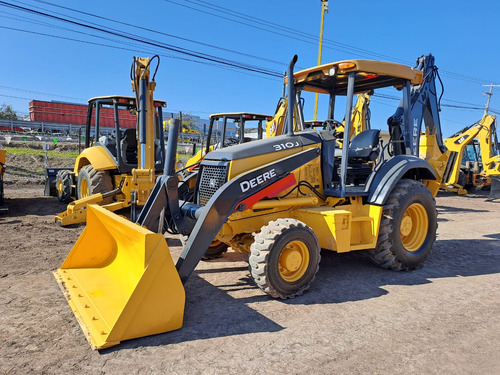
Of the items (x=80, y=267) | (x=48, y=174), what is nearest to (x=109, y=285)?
(x=80, y=267)

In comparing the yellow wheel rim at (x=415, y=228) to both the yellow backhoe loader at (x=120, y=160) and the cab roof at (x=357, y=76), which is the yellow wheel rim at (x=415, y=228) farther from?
the yellow backhoe loader at (x=120, y=160)

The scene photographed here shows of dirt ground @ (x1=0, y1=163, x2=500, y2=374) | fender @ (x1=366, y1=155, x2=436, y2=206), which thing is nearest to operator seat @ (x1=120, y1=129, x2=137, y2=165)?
dirt ground @ (x1=0, y1=163, x2=500, y2=374)

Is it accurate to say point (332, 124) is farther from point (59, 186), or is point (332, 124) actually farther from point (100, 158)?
point (59, 186)

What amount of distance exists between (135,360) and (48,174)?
905 cm

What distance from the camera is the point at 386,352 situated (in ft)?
10.3

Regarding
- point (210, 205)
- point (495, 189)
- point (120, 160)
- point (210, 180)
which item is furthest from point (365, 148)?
point (495, 189)

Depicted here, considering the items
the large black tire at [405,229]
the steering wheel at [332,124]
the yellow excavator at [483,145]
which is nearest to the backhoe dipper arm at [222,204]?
the steering wheel at [332,124]

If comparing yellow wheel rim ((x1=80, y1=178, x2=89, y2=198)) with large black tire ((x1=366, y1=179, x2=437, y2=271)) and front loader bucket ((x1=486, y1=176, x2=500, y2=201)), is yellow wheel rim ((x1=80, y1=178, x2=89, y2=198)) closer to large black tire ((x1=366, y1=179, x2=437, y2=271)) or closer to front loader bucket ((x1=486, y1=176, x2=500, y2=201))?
large black tire ((x1=366, y1=179, x2=437, y2=271))

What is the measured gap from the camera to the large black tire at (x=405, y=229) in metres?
4.99

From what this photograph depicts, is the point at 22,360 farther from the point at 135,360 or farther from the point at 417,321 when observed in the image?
the point at 417,321

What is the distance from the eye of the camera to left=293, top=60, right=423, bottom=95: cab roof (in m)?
4.73

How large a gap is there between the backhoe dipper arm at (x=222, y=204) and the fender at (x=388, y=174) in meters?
1.10

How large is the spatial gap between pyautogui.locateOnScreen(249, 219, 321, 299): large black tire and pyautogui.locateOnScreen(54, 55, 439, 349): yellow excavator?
0.01 metres

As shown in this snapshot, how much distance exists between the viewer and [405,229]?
17.7ft
